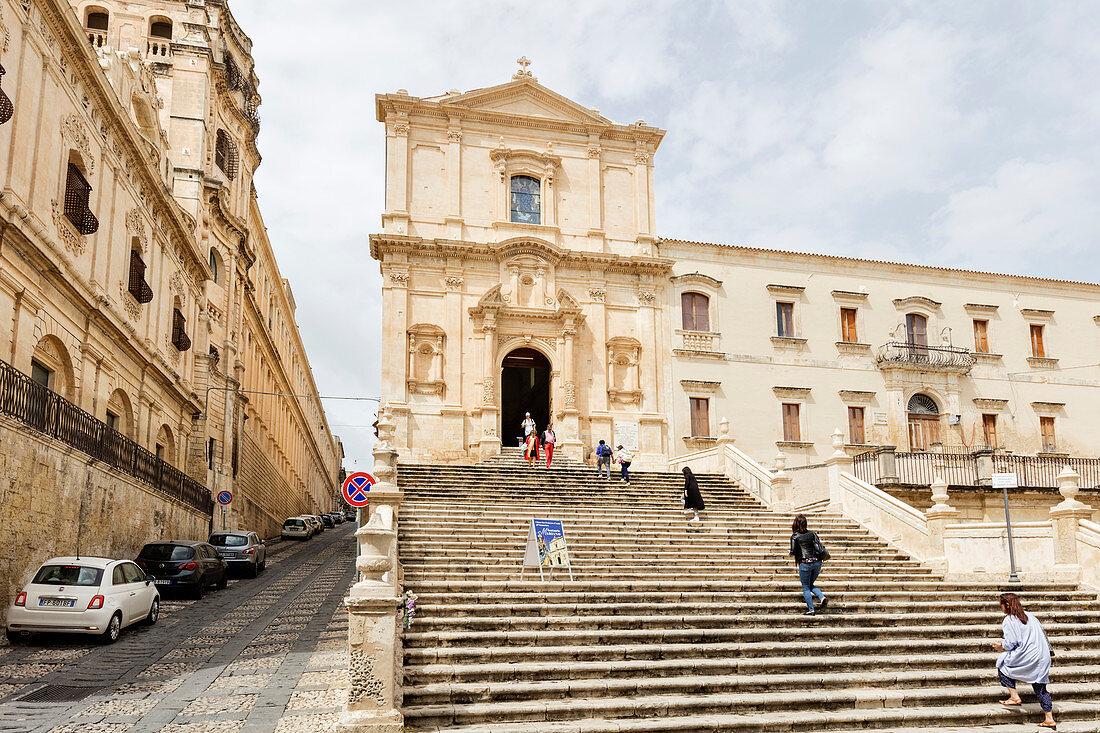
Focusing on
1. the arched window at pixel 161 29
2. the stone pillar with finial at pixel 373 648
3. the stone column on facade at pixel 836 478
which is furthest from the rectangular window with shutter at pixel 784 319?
the arched window at pixel 161 29

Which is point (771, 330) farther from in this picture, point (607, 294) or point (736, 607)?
point (736, 607)

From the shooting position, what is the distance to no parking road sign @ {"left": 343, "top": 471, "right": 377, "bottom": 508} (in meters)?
15.8

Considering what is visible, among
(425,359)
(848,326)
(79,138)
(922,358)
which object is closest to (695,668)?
(79,138)

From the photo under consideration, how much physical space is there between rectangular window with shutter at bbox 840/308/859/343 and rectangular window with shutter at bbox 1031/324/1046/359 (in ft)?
25.7

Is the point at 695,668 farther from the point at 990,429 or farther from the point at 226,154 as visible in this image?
the point at 226,154

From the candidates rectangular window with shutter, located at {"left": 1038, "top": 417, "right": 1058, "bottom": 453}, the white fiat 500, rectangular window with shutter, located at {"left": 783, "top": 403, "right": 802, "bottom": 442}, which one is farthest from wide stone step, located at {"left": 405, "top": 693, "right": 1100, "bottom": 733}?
rectangular window with shutter, located at {"left": 1038, "top": 417, "right": 1058, "bottom": 453}

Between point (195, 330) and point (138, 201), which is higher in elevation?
point (138, 201)

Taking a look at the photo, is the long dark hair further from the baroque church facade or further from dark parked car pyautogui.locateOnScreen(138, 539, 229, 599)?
the baroque church facade

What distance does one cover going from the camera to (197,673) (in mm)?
11711

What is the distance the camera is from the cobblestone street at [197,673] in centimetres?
947

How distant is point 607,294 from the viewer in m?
32.7

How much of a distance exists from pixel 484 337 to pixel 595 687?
21224mm

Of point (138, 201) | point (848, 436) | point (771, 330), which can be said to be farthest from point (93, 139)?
point (848, 436)

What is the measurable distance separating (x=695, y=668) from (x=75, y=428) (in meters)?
13.5
